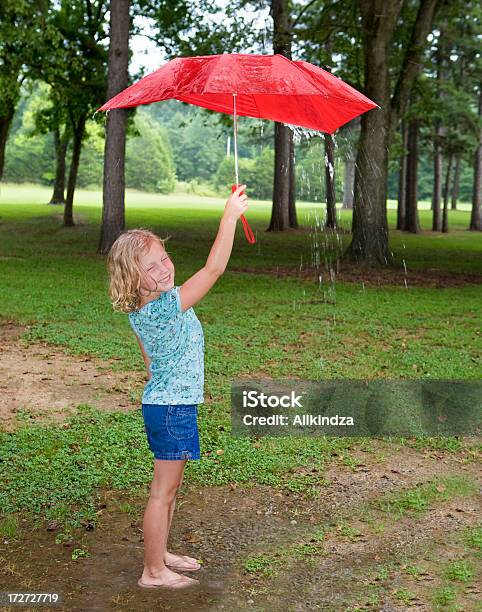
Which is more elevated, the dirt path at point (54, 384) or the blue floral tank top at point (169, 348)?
the blue floral tank top at point (169, 348)

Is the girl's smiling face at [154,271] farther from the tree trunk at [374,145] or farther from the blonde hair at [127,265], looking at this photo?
the tree trunk at [374,145]

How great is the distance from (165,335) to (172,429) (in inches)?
17.2

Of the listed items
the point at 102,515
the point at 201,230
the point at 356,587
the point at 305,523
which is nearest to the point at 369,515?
the point at 305,523

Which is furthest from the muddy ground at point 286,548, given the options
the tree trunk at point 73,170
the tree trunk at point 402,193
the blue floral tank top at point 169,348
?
the tree trunk at point 402,193

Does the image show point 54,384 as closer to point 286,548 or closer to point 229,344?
point 229,344

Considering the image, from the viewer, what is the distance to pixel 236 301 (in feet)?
43.1

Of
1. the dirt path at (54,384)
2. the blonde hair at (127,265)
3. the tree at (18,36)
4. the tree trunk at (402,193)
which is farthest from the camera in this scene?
the tree trunk at (402,193)

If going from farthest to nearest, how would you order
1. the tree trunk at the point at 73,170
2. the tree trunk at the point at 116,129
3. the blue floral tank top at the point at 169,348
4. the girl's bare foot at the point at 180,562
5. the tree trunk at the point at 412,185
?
the tree trunk at the point at 412,185 → the tree trunk at the point at 73,170 → the tree trunk at the point at 116,129 → the girl's bare foot at the point at 180,562 → the blue floral tank top at the point at 169,348

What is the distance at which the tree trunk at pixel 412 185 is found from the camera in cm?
3332

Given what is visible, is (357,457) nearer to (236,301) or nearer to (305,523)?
(305,523)

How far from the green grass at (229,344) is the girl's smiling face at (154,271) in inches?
75.0

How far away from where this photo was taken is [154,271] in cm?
364

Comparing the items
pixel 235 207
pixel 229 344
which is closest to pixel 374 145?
pixel 229 344

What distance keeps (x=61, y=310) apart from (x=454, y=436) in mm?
6877
